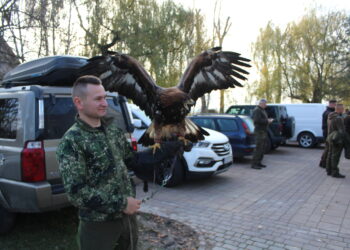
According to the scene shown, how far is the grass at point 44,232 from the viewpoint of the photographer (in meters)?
Result: 3.64

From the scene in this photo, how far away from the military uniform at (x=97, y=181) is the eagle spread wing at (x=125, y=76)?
1.30 m

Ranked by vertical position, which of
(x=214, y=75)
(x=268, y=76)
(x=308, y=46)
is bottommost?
(x=214, y=75)

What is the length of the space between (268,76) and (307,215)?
2787 cm

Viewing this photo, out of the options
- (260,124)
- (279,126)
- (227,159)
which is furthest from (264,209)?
(279,126)

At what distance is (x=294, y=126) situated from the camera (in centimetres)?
1384

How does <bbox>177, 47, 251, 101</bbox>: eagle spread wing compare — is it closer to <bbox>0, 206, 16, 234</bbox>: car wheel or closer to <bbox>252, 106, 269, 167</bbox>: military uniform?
<bbox>0, 206, 16, 234</bbox>: car wheel

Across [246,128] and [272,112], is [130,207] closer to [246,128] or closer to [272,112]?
[246,128]

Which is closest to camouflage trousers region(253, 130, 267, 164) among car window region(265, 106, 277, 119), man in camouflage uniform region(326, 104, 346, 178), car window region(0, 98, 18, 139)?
man in camouflage uniform region(326, 104, 346, 178)

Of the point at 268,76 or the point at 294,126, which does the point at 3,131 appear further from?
the point at 268,76

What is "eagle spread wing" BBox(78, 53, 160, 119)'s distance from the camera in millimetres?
3225

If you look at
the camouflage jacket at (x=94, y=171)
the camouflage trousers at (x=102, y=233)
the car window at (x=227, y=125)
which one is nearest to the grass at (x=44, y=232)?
the camouflage trousers at (x=102, y=233)

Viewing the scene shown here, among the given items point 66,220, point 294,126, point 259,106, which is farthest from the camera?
point 294,126

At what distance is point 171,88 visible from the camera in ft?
10.2

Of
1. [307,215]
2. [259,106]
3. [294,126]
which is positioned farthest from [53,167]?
[294,126]
